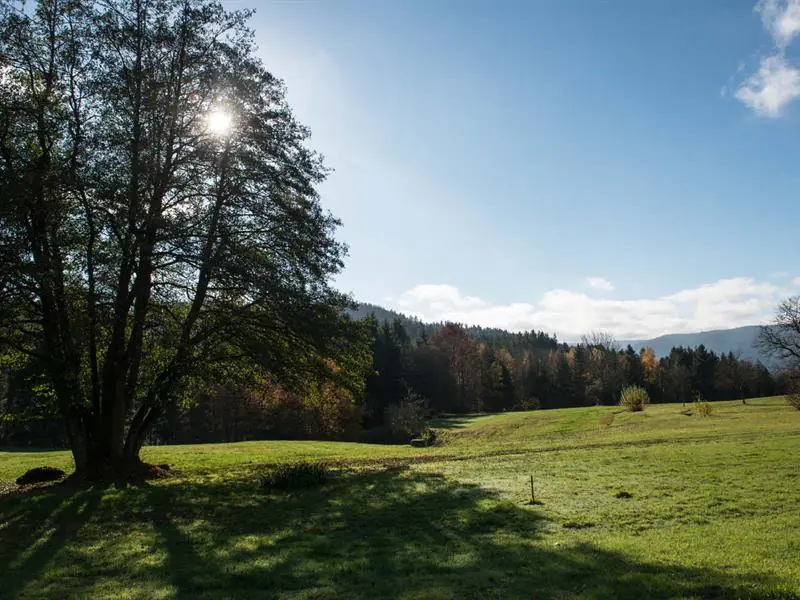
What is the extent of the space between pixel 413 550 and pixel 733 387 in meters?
112

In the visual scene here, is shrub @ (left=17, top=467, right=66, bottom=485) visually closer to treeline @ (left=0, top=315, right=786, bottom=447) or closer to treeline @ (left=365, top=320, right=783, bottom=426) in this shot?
treeline @ (left=0, top=315, right=786, bottom=447)

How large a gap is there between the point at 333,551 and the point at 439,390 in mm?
79369

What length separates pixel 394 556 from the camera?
30.1ft

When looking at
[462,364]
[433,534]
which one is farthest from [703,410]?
[462,364]

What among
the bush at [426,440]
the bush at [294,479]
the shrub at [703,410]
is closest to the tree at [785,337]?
the shrub at [703,410]

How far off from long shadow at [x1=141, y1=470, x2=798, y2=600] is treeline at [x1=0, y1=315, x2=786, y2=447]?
27613 millimetres

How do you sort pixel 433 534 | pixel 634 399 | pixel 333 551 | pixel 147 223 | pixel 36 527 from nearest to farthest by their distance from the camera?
1. pixel 333 551
2. pixel 433 534
3. pixel 36 527
4. pixel 147 223
5. pixel 634 399

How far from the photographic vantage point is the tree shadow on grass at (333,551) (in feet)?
23.9

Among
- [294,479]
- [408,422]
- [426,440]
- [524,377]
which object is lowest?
[426,440]

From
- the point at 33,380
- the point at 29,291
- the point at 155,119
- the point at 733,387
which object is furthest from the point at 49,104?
the point at 733,387

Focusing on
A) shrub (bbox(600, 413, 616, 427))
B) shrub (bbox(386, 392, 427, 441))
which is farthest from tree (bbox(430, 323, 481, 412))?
shrub (bbox(600, 413, 616, 427))

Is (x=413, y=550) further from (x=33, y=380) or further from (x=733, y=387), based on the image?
(x=733, y=387)

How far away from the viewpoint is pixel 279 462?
23.4 metres

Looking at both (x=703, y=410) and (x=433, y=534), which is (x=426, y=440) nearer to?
(x=703, y=410)
